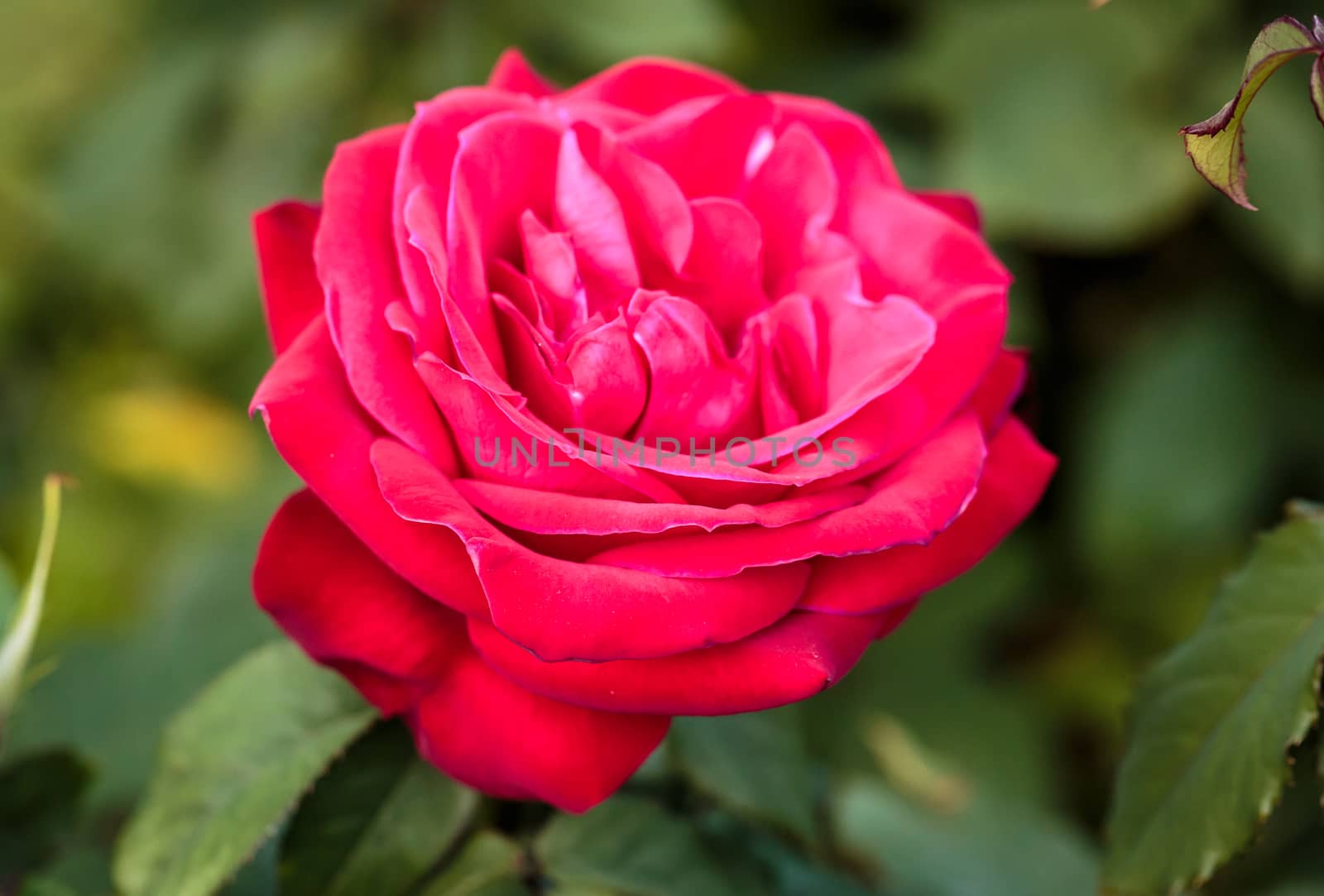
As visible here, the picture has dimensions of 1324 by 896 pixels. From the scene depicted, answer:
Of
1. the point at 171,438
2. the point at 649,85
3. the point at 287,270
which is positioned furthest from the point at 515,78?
the point at 171,438

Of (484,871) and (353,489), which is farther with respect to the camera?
(484,871)

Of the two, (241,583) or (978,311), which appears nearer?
(978,311)

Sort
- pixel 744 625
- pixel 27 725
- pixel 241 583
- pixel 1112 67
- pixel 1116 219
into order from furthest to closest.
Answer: pixel 1112 67
pixel 1116 219
pixel 241 583
pixel 27 725
pixel 744 625

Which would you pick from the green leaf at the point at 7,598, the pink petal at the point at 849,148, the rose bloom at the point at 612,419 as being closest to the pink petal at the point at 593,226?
the rose bloom at the point at 612,419

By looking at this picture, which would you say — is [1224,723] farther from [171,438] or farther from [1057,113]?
[171,438]

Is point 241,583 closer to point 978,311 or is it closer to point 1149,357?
point 978,311

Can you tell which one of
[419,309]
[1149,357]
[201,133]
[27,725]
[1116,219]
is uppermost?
[419,309]

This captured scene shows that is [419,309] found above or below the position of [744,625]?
above

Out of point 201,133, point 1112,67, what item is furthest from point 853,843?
point 201,133
